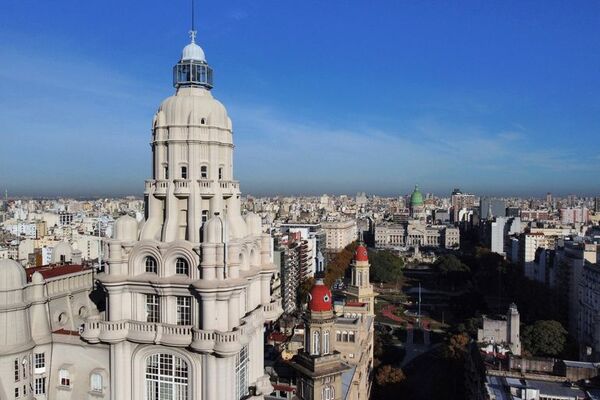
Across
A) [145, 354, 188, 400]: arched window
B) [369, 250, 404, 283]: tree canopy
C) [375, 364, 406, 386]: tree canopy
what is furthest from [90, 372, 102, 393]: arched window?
[369, 250, 404, 283]: tree canopy

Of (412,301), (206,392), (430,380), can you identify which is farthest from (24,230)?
(206,392)

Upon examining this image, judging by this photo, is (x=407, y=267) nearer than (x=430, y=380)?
No

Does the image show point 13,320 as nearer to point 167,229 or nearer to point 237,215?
point 167,229

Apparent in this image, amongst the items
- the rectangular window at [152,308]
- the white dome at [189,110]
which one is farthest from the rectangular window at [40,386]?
the white dome at [189,110]

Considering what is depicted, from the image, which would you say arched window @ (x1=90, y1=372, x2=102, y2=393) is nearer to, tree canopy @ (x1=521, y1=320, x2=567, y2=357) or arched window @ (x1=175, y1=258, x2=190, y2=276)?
arched window @ (x1=175, y1=258, x2=190, y2=276)

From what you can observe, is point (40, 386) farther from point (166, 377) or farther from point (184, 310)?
point (184, 310)

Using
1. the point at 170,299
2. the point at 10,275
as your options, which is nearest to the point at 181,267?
the point at 170,299

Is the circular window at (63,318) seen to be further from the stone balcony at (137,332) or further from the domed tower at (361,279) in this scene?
the domed tower at (361,279)
